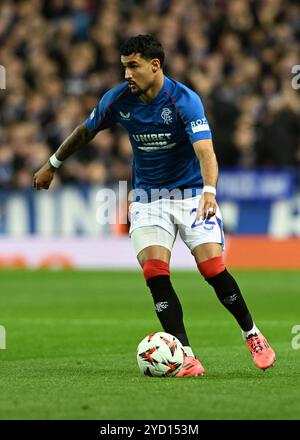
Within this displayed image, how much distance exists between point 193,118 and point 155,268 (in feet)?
3.79

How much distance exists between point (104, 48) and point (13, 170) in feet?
11.1

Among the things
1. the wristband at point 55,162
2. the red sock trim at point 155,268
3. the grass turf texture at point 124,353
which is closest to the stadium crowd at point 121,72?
the grass turf texture at point 124,353

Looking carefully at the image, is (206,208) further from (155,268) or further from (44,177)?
(44,177)

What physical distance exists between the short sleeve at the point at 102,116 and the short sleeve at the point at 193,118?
60 cm

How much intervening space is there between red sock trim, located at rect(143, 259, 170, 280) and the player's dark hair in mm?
1508

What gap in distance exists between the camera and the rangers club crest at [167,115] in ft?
27.4

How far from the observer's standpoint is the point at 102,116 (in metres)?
8.63

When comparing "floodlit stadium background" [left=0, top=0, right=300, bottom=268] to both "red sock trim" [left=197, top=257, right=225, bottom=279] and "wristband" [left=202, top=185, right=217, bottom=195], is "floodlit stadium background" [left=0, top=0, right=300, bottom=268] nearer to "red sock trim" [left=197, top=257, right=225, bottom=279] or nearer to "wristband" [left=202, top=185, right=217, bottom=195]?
"red sock trim" [left=197, top=257, right=225, bottom=279]

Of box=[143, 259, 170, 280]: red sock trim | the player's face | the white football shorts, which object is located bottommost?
box=[143, 259, 170, 280]: red sock trim

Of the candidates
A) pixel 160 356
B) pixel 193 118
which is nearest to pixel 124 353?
pixel 160 356

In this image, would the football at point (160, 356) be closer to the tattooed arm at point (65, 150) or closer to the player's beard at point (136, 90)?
the tattooed arm at point (65, 150)

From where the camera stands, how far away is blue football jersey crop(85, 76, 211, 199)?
8.30 meters

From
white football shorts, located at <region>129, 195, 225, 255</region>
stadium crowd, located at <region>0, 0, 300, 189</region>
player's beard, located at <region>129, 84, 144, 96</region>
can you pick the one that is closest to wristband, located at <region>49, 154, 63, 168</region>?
white football shorts, located at <region>129, 195, 225, 255</region>

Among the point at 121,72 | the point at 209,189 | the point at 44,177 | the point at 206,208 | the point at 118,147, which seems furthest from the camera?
the point at 121,72
